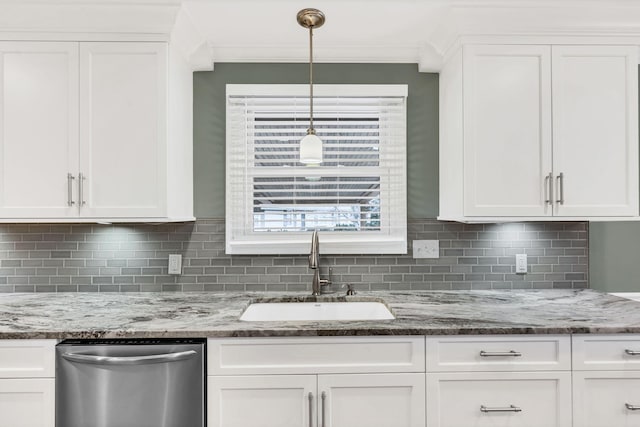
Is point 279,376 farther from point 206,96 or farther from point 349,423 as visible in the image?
point 206,96

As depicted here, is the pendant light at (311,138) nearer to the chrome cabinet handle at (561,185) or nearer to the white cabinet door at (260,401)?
the white cabinet door at (260,401)

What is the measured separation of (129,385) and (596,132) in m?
2.28

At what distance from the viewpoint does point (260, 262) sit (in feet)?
7.56

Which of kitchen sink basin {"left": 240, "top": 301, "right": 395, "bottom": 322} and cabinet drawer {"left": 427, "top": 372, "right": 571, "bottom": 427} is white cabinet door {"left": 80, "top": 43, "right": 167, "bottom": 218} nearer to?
kitchen sink basin {"left": 240, "top": 301, "right": 395, "bottom": 322}

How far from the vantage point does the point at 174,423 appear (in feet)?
4.99

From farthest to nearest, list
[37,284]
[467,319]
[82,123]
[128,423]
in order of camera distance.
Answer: [37,284], [82,123], [467,319], [128,423]

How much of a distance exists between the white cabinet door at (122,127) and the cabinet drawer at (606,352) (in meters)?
1.84

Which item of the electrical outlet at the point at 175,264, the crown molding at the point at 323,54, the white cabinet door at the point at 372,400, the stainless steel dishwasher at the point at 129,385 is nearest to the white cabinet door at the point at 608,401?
the white cabinet door at the point at 372,400

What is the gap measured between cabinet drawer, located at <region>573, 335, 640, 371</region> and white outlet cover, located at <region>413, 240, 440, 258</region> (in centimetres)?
84

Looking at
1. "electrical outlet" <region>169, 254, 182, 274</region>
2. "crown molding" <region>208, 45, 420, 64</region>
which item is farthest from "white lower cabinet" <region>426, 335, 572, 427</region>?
"crown molding" <region>208, 45, 420, 64</region>

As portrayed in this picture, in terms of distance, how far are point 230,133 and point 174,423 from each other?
1.44 m

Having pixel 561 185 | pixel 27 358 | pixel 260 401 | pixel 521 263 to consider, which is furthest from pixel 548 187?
pixel 27 358

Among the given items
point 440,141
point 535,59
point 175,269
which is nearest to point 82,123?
point 175,269

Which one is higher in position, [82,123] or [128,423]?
[82,123]
